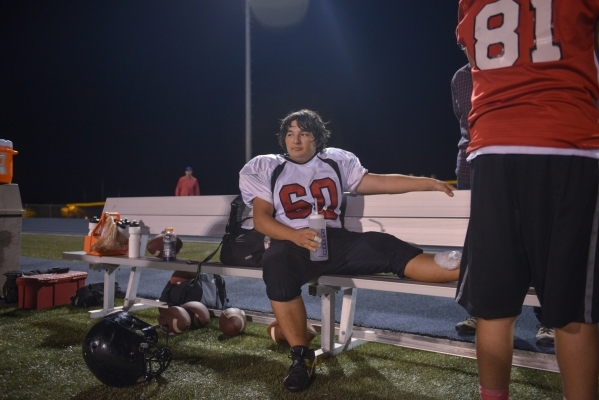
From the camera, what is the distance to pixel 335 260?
3.00m

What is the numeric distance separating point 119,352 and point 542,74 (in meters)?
2.22

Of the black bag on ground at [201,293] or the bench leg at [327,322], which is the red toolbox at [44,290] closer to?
the black bag on ground at [201,293]

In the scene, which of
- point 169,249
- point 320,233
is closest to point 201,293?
point 169,249

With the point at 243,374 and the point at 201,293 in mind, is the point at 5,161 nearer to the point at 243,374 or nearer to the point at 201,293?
the point at 201,293

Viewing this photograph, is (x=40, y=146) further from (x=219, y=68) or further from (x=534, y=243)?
(x=534, y=243)

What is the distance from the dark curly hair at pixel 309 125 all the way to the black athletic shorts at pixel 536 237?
1.81 m

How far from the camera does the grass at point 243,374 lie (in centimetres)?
250

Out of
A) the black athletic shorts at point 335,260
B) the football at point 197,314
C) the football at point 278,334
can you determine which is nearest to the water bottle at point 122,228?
the football at point 197,314

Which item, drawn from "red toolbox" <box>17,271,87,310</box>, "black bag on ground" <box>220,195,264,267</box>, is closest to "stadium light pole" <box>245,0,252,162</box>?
"red toolbox" <box>17,271,87,310</box>

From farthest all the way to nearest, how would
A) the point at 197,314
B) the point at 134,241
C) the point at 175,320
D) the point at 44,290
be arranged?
the point at 44,290
the point at 134,241
the point at 197,314
the point at 175,320

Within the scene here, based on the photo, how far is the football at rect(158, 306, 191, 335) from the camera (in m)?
3.60

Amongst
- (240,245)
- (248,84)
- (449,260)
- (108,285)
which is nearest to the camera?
(449,260)

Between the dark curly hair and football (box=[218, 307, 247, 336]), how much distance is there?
1.26 meters

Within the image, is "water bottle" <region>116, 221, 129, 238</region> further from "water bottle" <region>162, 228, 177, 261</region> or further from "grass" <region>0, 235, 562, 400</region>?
"grass" <region>0, 235, 562, 400</region>
